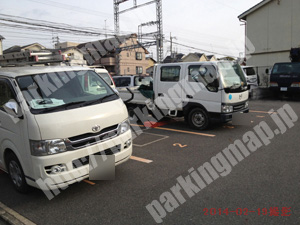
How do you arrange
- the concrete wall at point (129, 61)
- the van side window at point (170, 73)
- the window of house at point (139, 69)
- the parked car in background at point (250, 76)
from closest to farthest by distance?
the van side window at point (170, 73) < the parked car in background at point (250, 76) < the concrete wall at point (129, 61) < the window of house at point (139, 69)

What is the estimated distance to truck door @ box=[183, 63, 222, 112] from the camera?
6574 mm

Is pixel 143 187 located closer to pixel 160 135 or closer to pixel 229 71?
pixel 160 135

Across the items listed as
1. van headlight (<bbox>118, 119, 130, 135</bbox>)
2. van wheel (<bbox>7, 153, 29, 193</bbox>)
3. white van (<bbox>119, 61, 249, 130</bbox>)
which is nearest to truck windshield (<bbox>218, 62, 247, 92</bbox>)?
white van (<bbox>119, 61, 249, 130</bbox>)

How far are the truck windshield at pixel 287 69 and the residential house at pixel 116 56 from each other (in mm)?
34105

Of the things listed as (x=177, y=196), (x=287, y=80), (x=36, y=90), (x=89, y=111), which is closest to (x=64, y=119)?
(x=89, y=111)

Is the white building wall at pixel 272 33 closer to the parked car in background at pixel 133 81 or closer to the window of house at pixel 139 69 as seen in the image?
the parked car in background at pixel 133 81

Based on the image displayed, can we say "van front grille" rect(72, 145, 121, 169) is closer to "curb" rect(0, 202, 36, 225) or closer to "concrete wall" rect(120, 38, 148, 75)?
"curb" rect(0, 202, 36, 225)

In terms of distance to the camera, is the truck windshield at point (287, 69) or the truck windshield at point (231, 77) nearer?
the truck windshield at point (231, 77)

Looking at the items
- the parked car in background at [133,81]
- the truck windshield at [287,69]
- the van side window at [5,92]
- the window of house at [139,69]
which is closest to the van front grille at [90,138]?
the van side window at [5,92]

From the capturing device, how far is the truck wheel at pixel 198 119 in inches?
274

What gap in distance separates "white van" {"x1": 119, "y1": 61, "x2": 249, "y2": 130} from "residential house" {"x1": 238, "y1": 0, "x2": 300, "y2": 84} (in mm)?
13915

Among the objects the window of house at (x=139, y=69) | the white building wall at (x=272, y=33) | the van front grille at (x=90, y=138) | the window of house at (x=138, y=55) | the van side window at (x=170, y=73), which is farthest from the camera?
the window of house at (x=139, y=69)

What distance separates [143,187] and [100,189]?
0.69 metres

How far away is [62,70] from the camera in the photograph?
4297mm
